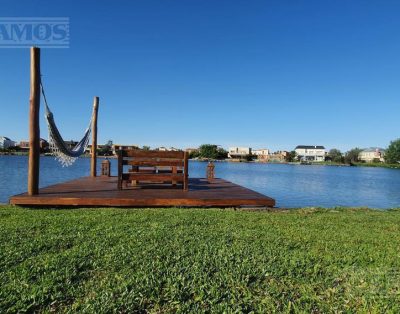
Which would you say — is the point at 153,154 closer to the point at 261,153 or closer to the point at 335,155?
the point at 335,155

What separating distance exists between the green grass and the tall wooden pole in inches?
114

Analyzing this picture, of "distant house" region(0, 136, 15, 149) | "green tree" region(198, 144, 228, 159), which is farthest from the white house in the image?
"green tree" region(198, 144, 228, 159)

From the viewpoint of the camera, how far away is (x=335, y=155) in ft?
403

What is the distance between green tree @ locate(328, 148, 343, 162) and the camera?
115 m

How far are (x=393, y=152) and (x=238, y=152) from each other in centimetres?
6854

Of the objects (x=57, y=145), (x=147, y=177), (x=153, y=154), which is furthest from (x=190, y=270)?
(x=57, y=145)

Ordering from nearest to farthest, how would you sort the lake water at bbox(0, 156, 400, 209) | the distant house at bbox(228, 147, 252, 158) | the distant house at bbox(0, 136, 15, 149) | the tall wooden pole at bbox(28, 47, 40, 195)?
the tall wooden pole at bbox(28, 47, 40, 195), the lake water at bbox(0, 156, 400, 209), the distant house at bbox(0, 136, 15, 149), the distant house at bbox(228, 147, 252, 158)

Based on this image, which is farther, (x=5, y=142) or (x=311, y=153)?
(x=311, y=153)

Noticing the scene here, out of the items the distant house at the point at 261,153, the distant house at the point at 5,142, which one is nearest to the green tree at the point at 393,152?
the distant house at the point at 261,153

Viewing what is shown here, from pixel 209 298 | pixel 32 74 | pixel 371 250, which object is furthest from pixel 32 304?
pixel 32 74

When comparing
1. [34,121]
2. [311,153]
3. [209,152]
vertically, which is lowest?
[34,121]

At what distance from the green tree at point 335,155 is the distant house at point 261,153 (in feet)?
87.5

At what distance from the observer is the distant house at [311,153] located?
13125 centimetres

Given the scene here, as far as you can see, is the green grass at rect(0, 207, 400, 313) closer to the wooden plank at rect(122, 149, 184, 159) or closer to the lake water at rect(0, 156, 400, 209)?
the wooden plank at rect(122, 149, 184, 159)
